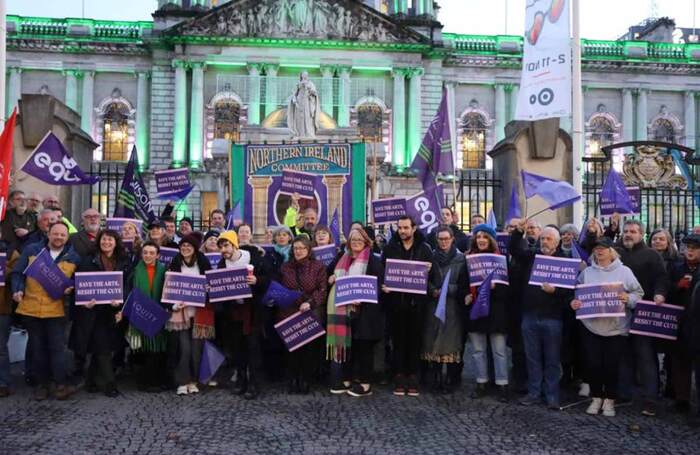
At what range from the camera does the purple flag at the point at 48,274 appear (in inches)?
301

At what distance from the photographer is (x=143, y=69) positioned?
40938 mm

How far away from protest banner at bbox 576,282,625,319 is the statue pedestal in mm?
5712

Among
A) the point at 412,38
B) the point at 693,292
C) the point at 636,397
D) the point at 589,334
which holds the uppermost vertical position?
the point at 412,38

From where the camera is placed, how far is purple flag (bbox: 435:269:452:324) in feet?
25.7

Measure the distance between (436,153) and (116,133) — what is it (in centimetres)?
3147

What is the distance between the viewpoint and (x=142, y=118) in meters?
40.3

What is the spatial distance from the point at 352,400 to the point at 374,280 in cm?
138

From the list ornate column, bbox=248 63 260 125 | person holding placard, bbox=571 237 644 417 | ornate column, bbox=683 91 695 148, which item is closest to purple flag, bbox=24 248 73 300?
person holding placard, bbox=571 237 644 417

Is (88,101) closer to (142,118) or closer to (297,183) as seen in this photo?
(142,118)

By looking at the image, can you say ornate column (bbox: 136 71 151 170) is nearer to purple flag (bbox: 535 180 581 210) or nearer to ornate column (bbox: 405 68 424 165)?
ornate column (bbox: 405 68 424 165)

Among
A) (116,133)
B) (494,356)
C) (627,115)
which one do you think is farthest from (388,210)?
(627,115)

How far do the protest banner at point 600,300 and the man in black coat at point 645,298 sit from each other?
456 mm

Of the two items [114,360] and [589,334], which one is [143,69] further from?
[589,334]

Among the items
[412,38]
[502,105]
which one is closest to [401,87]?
[412,38]
